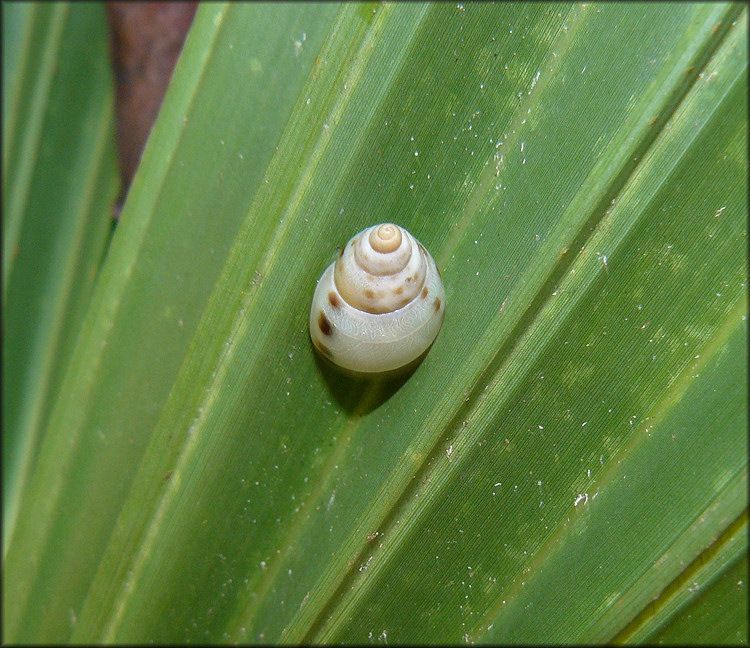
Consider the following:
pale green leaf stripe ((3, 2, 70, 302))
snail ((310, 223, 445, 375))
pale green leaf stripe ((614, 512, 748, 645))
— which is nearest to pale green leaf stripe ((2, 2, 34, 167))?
pale green leaf stripe ((3, 2, 70, 302))

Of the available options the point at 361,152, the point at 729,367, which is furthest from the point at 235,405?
the point at 729,367

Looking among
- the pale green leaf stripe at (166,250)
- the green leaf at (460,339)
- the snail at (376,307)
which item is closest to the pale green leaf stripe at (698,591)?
the green leaf at (460,339)

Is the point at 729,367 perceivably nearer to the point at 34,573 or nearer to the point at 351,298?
the point at 351,298

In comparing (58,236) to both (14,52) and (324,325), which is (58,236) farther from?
(324,325)

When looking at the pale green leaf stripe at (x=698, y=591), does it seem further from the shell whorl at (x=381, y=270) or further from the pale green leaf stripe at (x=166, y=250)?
the pale green leaf stripe at (x=166, y=250)

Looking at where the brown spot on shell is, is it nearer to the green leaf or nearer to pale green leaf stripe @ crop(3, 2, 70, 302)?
the green leaf
